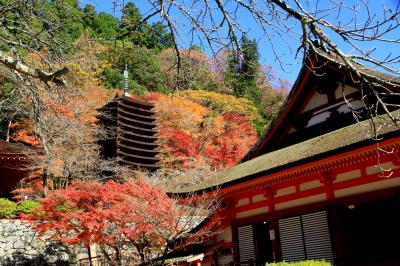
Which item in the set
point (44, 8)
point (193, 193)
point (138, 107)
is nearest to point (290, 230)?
point (193, 193)

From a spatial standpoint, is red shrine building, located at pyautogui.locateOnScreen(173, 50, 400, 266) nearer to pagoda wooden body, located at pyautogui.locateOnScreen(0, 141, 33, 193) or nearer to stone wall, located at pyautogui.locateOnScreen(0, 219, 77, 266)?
pagoda wooden body, located at pyautogui.locateOnScreen(0, 141, 33, 193)

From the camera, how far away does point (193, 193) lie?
10391mm

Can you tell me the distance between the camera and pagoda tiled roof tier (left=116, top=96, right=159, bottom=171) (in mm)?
26922

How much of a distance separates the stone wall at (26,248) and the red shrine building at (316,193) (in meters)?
7.54

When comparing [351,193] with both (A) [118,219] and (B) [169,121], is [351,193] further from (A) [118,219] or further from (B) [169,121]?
(B) [169,121]

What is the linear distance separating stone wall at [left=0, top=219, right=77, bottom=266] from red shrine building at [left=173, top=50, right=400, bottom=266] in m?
7.54

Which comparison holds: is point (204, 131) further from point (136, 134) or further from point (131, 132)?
point (131, 132)

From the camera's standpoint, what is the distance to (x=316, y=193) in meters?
8.58

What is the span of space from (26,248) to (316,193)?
39.6ft

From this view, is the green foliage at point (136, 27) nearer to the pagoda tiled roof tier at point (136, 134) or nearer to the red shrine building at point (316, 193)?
the red shrine building at point (316, 193)

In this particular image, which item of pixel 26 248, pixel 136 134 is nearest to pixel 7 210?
pixel 26 248

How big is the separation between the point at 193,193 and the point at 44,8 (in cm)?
649

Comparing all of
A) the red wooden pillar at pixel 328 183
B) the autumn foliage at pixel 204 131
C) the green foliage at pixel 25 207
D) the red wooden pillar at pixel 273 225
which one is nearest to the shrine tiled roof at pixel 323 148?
the red wooden pillar at pixel 328 183

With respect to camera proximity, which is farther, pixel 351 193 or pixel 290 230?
pixel 290 230
